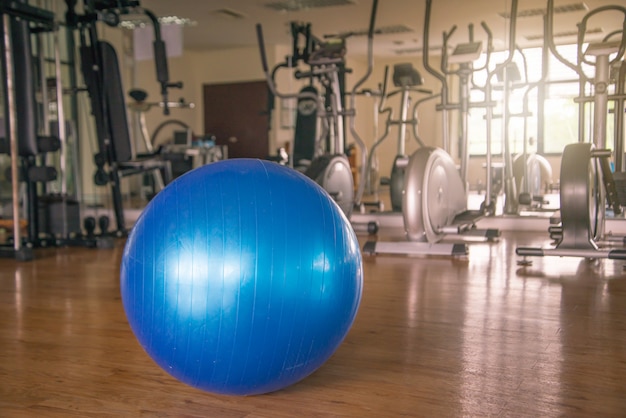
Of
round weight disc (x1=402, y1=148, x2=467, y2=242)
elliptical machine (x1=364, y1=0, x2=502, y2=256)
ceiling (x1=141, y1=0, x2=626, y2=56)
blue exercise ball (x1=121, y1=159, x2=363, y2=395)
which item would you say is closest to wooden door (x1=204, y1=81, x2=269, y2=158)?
ceiling (x1=141, y1=0, x2=626, y2=56)

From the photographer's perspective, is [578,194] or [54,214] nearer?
[578,194]

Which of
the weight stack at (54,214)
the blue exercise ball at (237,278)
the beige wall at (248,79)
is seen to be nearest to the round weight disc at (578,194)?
the blue exercise ball at (237,278)

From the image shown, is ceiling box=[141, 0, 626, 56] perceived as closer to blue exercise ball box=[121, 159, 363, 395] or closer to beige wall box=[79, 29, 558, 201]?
beige wall box=[79, 29, 558, 201]

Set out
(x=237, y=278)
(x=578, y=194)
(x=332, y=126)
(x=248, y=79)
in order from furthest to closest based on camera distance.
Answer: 1. (x=248, y=79)
2. (x=332, y=126)
3. (x=578, y=194)
4. (x=237, y=278)

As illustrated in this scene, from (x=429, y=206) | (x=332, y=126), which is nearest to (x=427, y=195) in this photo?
(x=429, y=206)

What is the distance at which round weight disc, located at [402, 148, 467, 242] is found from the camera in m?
3.40

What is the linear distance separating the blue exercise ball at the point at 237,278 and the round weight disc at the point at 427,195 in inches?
86.2

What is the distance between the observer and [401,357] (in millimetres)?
1604

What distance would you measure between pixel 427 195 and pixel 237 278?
245 cm

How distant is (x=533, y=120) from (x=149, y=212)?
8754 millimetres

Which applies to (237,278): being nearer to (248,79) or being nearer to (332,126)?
(332,126)

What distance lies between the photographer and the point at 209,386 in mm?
1248

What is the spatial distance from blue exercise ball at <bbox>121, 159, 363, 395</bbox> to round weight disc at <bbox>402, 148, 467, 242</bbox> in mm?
2190

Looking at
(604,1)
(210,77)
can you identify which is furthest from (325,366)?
(210,77)
